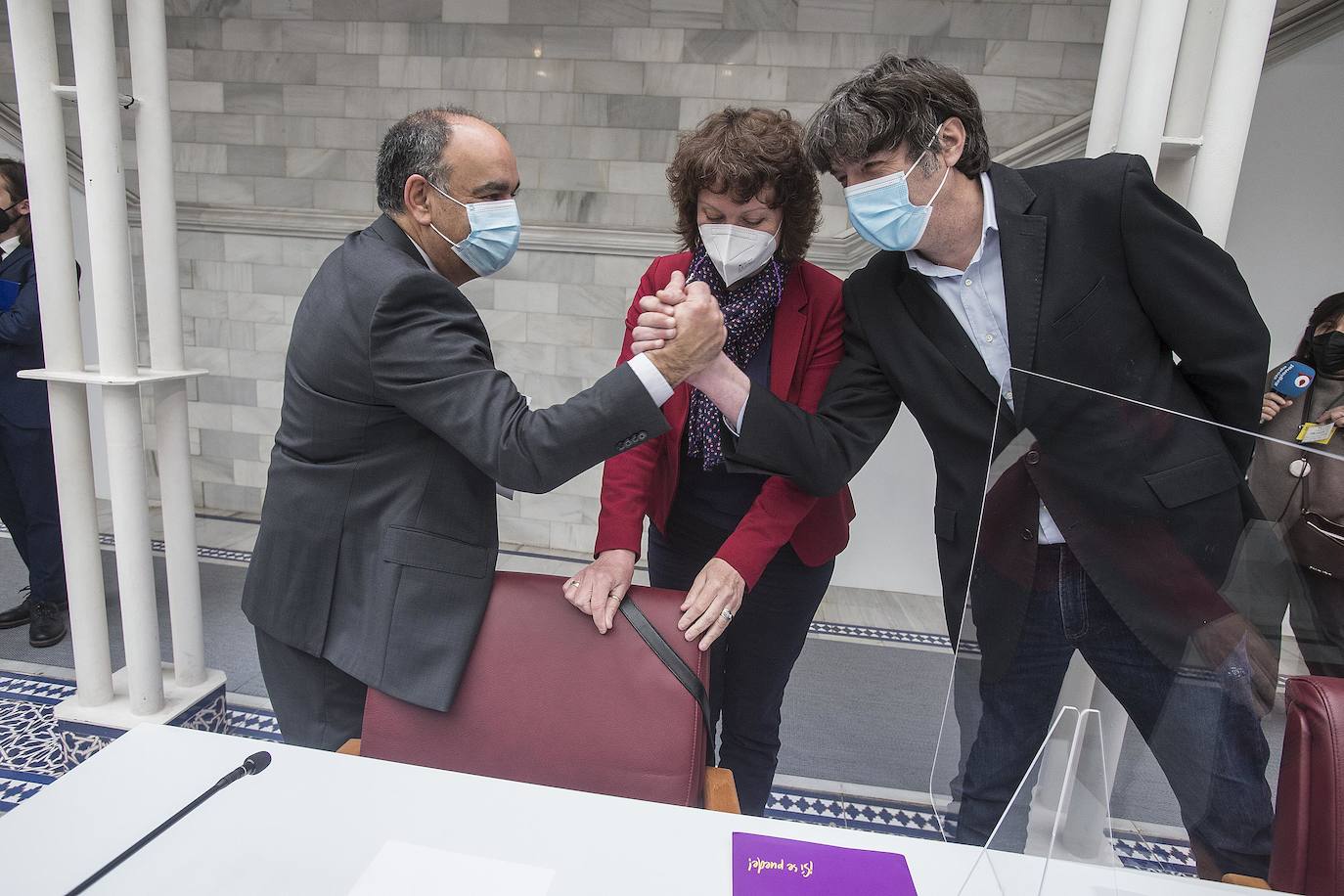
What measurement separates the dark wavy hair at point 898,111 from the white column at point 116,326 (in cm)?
175

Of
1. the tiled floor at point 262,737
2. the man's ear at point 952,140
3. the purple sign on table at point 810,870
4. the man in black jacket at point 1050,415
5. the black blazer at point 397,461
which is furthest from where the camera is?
the tiled floor at point 262,737

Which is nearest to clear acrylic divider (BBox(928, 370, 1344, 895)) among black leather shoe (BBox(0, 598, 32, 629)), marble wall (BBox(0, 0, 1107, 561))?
marble wall (BBox(0, 0, 1107, 561))

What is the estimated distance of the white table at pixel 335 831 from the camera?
782mm

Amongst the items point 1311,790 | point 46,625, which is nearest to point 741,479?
point 1311,790

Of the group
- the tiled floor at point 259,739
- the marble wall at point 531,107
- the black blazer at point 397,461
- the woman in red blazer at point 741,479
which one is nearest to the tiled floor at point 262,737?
the tiled floor at point 259,739

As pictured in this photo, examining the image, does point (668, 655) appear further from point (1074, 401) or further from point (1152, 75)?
point (1152, 75)

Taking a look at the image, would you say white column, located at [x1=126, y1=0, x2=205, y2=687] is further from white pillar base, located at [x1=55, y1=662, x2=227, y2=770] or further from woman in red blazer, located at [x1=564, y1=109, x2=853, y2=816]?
woman in red blazer, located at [x1=564, y1=109, x2=853, y2=816]

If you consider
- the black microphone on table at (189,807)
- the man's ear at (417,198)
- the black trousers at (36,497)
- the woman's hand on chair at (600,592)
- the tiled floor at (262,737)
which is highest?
the man's ear at (417,198)

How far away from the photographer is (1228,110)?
1.52m

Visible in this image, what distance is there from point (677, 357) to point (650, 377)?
0.19 ft

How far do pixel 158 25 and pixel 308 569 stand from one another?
1.66 metres

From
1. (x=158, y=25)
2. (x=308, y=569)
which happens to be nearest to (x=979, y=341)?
(x=308, y=569)

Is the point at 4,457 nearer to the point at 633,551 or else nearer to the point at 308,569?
the point at 308,569

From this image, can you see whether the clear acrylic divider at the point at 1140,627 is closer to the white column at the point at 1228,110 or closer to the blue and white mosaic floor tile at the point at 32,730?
the white column at the point at 1228,110
